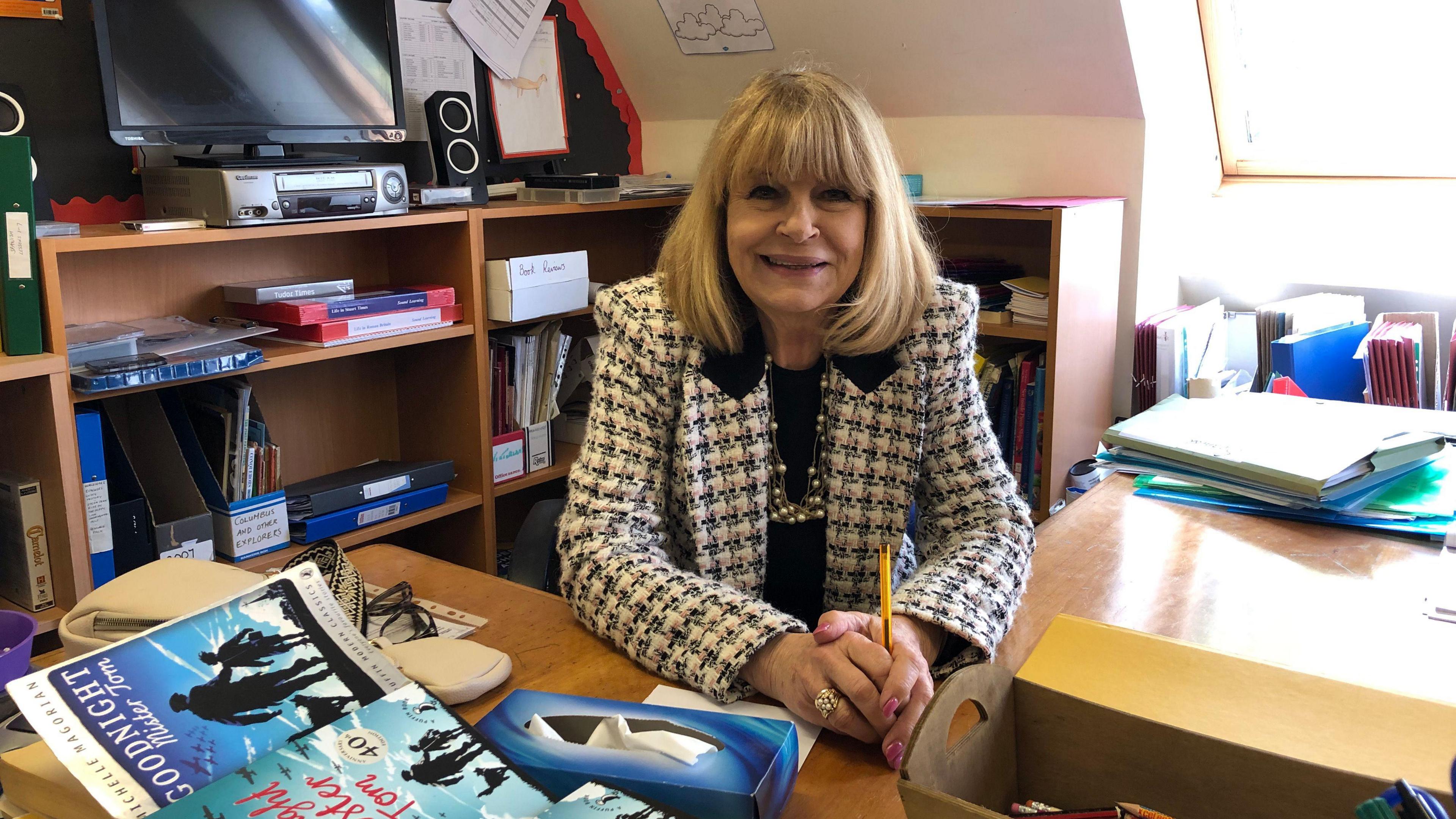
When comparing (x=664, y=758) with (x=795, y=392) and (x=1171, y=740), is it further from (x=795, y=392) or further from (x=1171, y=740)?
(x=795, y=392)

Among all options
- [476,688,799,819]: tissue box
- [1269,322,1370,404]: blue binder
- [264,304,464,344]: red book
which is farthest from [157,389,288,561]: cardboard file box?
[1269,322,1370,404]: blue binder

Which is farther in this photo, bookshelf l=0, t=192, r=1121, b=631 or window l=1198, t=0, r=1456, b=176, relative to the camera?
→ window l=1198, t=0, r=1456, b=176

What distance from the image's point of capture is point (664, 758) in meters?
0.76

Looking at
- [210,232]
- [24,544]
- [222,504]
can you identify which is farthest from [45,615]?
[210,232]

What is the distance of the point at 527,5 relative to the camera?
2.92 meters

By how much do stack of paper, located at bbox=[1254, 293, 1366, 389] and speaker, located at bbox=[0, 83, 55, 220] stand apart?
2554 millimetres

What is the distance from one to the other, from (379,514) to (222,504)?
371 mm

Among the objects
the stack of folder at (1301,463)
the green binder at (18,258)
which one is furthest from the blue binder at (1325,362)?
the green binder at (18,258)

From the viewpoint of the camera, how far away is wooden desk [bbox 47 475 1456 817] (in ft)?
3.21

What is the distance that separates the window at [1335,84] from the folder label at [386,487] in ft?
7.32

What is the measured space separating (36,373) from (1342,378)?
8.43ft

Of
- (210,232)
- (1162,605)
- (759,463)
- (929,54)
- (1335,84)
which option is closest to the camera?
(1162,605)

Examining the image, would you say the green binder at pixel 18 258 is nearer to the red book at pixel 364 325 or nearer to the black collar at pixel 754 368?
the red book at pixel 364 325

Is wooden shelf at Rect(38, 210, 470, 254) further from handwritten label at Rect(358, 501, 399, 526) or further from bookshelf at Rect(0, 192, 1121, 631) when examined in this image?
handwritten label at Rect(358, 501, 399, 526)
